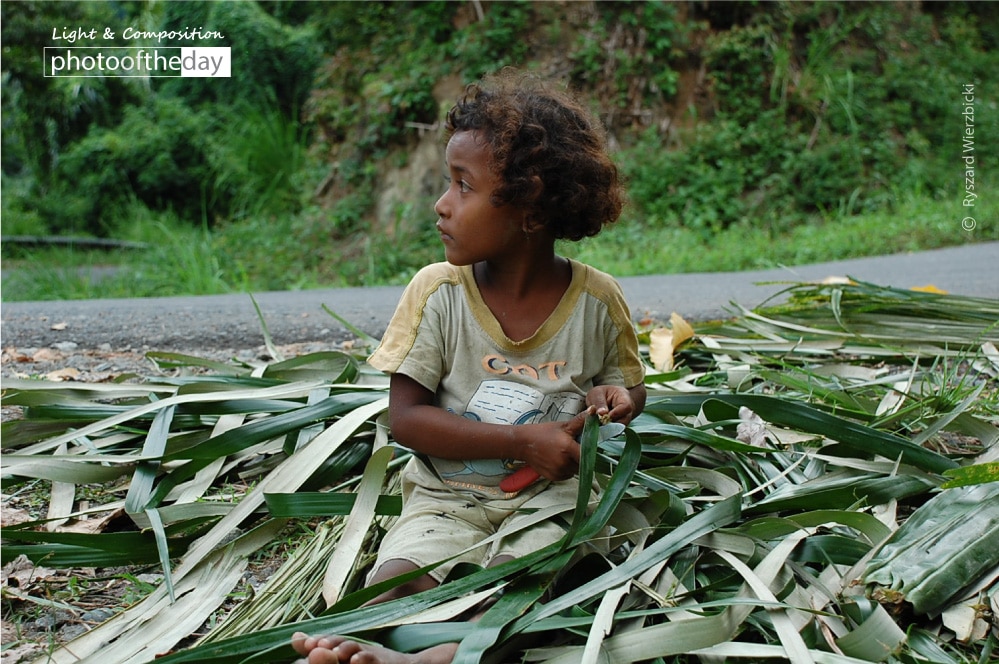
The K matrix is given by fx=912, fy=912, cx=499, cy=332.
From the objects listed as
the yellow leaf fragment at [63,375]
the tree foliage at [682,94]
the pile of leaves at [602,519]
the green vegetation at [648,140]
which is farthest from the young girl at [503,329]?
the tree foliage at [682,94]

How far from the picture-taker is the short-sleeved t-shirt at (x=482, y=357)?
2037mm

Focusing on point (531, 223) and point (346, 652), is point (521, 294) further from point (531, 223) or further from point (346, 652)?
point (346, 652)

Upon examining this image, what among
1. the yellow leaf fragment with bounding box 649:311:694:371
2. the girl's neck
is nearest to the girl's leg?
the girl's neck

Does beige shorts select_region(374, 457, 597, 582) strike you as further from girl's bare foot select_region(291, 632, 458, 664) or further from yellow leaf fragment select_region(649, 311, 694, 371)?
yellow leaf fragment select_region(649, 311, 694, 371)

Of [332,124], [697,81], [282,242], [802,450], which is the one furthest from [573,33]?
[802,450]

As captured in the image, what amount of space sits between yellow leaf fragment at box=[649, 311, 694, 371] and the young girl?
998 millimetres

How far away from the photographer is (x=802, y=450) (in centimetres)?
233

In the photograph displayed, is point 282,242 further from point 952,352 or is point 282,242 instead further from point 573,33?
point 952,352

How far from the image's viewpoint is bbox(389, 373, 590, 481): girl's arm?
1.85 m

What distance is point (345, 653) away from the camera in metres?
1.47

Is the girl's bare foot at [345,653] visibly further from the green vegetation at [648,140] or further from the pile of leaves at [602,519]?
the green vegetation at [648,140]

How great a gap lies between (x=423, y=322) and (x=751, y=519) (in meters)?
0.83
